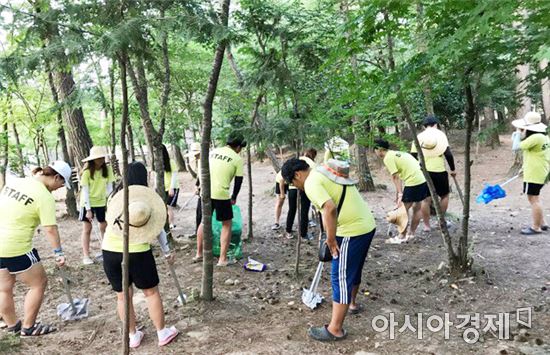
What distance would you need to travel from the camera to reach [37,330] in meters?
4.15

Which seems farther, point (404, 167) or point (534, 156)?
point (404, 167)

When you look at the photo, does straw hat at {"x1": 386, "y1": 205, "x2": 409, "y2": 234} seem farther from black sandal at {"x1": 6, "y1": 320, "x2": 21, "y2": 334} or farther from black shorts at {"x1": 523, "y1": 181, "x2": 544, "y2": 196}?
black sandal at {"x1": 6, "y1": 320, "x2": 21, "y2": 334}

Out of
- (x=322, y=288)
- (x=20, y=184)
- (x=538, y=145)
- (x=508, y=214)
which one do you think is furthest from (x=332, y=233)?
(x=508, y=214)

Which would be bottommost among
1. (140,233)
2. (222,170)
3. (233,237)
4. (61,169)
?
(233,237)

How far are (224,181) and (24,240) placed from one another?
2553 millimetres

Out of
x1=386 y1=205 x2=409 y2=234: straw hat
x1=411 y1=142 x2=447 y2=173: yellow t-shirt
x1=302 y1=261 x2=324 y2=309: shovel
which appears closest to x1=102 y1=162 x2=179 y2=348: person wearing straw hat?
x1=302 y1=261 x2=324 y2=309: shovel

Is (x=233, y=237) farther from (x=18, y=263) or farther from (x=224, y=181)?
(x=18, y=263)

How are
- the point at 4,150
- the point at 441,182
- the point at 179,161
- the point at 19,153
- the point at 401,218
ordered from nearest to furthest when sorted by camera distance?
the point at 401,218, the point at 441,182, the point at 4,150, the point at 19,153, the point at 179,161

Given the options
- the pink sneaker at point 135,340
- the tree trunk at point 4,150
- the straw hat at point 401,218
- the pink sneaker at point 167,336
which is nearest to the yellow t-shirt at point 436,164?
the straw hat at point 401,218

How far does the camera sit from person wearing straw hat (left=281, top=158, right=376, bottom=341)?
11.9 feet

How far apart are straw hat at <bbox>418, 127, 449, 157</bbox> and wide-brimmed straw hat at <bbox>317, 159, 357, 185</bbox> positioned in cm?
333

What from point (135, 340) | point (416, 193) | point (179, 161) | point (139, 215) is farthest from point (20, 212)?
point (179, 161)

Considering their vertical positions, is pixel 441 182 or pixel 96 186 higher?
pixel 96 186

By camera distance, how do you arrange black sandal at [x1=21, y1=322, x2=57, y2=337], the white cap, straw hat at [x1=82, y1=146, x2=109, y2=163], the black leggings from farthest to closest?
the black leggings
straw hat at [x1=82, y1=146, x2=109, y2=163]
the white cap
black sandal at [x1=21, y1=322, x2=57, y2=337]
